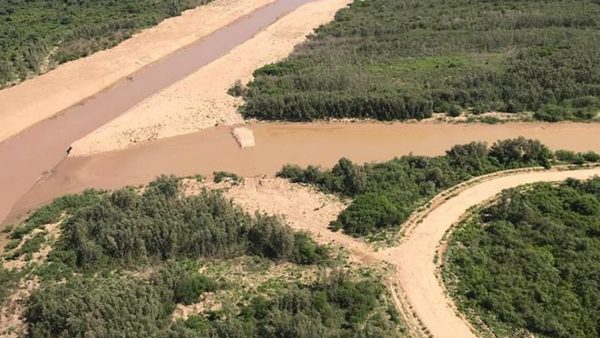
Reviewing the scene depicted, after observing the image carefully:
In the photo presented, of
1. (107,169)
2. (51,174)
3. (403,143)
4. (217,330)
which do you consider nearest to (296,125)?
(403,143)

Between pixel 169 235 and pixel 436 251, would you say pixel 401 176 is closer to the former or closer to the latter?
pixel 436 251

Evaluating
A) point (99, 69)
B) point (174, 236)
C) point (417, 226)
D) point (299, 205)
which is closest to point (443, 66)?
point (299, 205)

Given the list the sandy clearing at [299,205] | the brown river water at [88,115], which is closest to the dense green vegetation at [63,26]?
the brown river water at [88,115]

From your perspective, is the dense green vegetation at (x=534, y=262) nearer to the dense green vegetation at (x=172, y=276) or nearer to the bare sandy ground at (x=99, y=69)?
the dense green vegetation at (x=172, y=276)

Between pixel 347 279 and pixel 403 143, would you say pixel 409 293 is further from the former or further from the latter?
pixel 403 143

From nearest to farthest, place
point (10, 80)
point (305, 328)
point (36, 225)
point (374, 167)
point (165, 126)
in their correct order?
1. point (305, 328)
2. point (36, 225)
3. point (374, 167)
4. point (165, 126)
5. point (10, 80)

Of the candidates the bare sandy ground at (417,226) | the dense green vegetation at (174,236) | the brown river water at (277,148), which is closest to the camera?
the bare sandy ground at (417,226)
